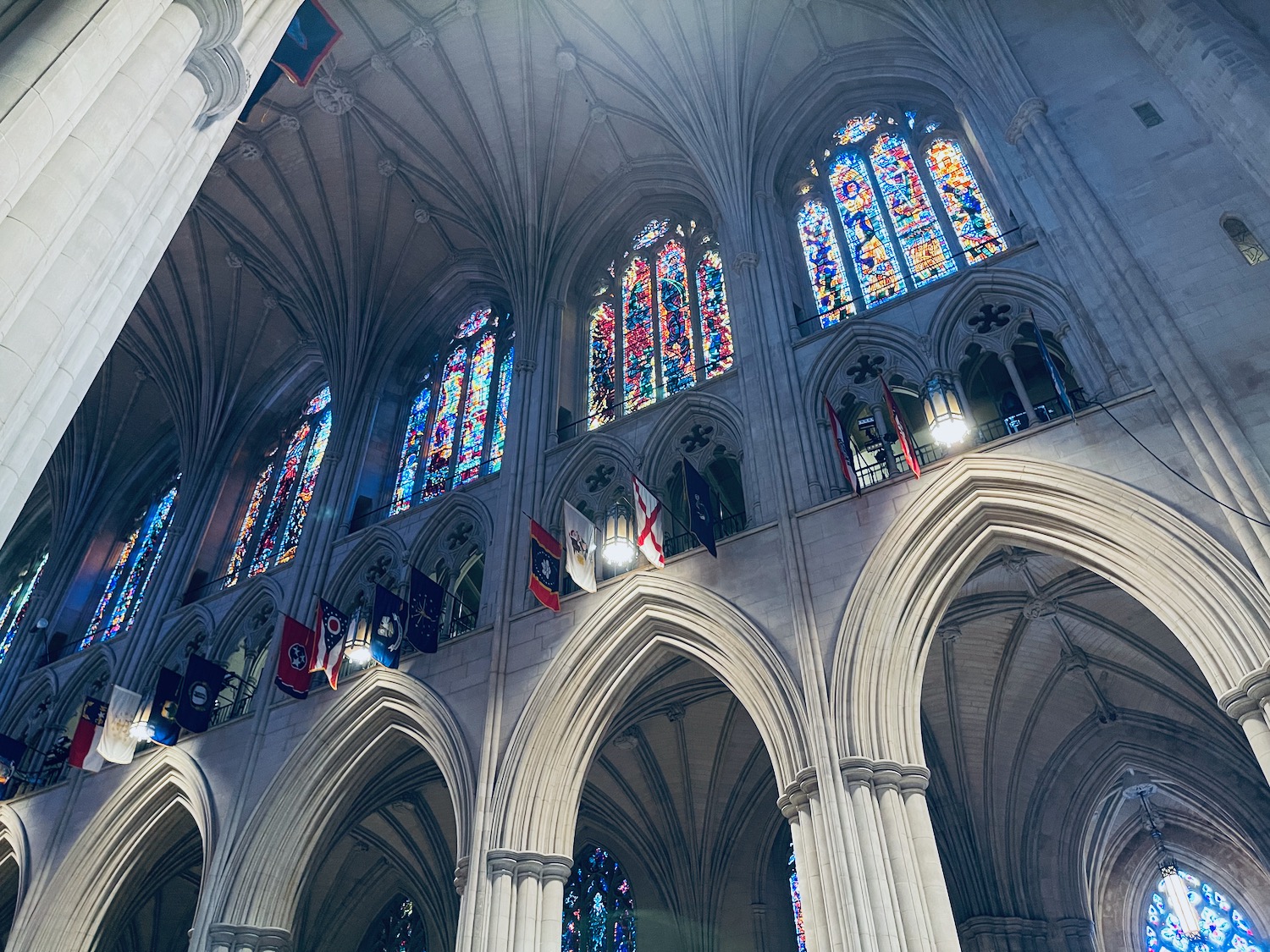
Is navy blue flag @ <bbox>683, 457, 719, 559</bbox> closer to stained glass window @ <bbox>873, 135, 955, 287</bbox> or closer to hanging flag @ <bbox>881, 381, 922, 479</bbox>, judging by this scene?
hanging flag @ <bbox>881, 381, 922, 479</bbox>

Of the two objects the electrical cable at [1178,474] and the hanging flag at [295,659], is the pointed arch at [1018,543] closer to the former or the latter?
the electrical cable at [1178,474]

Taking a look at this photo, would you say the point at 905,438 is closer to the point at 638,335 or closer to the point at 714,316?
the point at 714,316

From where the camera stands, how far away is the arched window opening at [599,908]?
1393 cm

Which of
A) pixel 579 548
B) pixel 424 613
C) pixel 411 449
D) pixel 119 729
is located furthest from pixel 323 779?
pixel 411 449

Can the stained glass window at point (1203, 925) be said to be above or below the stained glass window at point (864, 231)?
below

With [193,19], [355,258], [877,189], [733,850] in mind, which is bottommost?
[733,850]

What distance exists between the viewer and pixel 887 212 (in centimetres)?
1345

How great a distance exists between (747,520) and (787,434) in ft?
3.58

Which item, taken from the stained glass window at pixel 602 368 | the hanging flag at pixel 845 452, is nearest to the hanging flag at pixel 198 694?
the stained glass window at pixel 602 368

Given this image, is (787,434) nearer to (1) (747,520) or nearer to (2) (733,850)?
(1) (747,520)

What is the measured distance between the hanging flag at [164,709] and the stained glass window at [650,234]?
30.9ft

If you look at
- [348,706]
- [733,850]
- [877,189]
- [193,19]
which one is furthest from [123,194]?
[733,850]

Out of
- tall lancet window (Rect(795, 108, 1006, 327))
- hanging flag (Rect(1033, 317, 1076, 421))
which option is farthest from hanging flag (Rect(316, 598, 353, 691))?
hanging flag (Rect(1033, 317, 1076, 421))

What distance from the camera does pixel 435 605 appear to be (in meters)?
12.1
